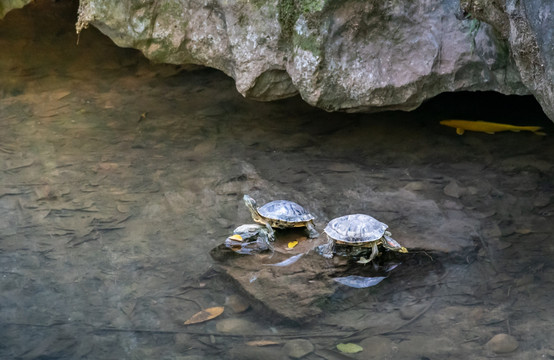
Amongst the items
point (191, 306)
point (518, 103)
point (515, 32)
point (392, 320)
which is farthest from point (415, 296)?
point (518, 103)

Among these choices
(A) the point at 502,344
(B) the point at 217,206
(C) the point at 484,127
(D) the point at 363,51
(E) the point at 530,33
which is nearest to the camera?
(A) the point at 502,344

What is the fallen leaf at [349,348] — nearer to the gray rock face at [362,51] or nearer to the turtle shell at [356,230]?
the turtle shell at [356,230]

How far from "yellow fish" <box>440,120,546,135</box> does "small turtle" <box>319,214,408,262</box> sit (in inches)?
84.1

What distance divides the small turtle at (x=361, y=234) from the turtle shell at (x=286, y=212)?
0.24 metres

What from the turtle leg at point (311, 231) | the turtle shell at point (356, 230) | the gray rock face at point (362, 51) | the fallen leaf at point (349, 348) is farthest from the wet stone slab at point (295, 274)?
the gray rock face at point (362, 51)

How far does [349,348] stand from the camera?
3.63 metres

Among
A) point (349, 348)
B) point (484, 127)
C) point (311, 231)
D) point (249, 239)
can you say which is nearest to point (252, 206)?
point (249, 239)

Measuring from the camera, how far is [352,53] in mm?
5406

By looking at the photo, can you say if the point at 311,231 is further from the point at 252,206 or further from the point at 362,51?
the point at 362,51

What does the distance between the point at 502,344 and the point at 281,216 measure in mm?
1755

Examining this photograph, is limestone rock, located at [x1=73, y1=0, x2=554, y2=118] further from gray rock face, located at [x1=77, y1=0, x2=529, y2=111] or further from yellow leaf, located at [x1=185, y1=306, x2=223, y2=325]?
yellow leaf, located at [x1=185, y1=306, x2=223, y2=325]

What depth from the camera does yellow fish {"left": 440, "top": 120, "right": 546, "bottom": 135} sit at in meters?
6.03

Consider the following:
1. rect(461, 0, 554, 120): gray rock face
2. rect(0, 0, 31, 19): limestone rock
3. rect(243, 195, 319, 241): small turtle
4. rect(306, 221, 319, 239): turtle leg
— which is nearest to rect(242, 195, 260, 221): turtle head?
rect(243, 195, 319, 241): small turtle

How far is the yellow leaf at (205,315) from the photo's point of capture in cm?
388
